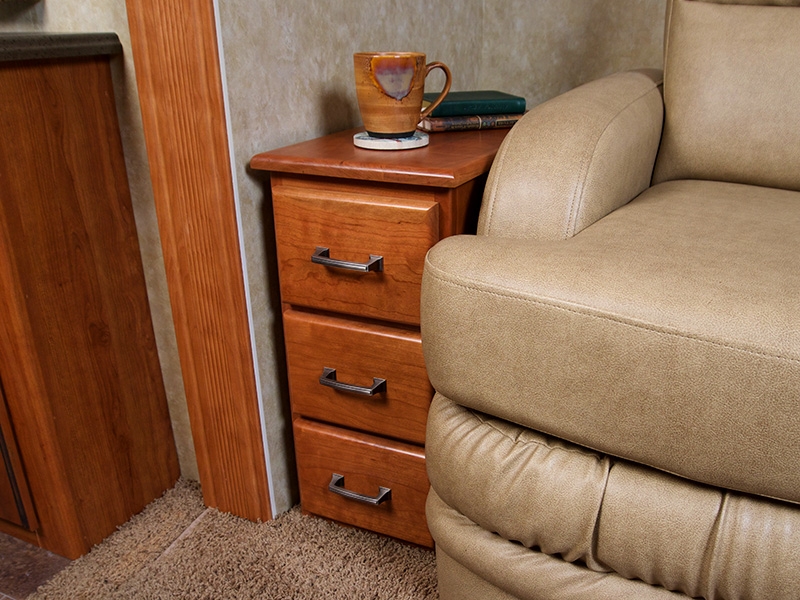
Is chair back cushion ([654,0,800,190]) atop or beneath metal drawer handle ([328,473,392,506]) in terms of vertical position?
atop

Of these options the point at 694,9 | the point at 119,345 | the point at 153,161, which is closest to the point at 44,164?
the point at 153,161

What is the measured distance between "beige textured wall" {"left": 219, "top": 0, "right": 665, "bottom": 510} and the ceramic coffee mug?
5.3 inches

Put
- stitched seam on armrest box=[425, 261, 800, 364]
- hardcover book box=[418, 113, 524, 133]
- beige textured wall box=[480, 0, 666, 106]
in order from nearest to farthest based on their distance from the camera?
stitched seam on armrest box=[425, 261, 800, 364] → hardcover book box=[418, 113, 524, 133] → beige textured wall box=[480, 0, 666, 106]

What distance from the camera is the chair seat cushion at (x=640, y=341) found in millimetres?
549

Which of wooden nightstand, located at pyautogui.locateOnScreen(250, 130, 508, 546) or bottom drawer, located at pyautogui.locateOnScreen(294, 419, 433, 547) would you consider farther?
bottom drawer, located at pyautogui.locateOnScreen(294, 419, 433, 547)

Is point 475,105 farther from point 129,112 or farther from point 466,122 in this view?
point 129,112

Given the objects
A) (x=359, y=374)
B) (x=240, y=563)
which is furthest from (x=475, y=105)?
(x=240, y=563)

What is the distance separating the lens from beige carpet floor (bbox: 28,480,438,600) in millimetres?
955

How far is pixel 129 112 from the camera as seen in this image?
977mm

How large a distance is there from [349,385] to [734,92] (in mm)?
709

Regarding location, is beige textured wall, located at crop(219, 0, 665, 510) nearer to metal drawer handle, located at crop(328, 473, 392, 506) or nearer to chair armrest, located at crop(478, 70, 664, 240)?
metal drawer handle, located at crop(328, 473, 392, 506)

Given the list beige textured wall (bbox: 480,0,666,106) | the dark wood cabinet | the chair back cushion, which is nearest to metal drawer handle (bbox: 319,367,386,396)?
the dark wood cabinet

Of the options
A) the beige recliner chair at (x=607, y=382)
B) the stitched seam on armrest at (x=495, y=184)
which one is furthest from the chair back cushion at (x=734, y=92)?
the stitched seam on armrest at (x=495, y=184)

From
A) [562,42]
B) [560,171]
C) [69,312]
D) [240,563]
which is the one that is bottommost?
[240,563]
